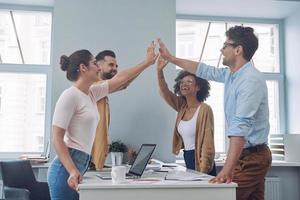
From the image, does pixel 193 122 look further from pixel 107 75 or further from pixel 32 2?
pixel 32 2

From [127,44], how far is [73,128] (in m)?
2.11

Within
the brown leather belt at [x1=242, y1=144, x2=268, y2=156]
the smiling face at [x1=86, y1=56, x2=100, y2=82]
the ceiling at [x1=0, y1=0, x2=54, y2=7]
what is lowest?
the brown leather belt at [x1=242, y1=144, x2=268, y2=156]

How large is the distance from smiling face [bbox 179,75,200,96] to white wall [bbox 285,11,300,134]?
189cm

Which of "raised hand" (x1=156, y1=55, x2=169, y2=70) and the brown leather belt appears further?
"raised hand" (x1=156, y1=55, x2=169, y2=70)

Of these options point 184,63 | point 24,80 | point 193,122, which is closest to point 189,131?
point 193,122

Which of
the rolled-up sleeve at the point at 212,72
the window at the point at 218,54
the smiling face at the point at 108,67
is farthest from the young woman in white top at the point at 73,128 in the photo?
the window at the point at 218,54

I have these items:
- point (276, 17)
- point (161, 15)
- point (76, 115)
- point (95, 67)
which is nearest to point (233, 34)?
point (95, 67)

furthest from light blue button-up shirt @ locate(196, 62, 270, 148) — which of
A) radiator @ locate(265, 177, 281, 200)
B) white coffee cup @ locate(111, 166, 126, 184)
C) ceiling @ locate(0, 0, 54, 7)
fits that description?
ceiling @ locate(0, 0, 54, 7)

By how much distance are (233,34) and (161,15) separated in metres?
1.99

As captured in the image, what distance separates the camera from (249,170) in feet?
5.95

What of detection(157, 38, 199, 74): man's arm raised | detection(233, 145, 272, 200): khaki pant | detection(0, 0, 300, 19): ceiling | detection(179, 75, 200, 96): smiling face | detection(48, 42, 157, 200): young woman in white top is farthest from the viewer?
detection(0, 0, 300, 19): ceiling

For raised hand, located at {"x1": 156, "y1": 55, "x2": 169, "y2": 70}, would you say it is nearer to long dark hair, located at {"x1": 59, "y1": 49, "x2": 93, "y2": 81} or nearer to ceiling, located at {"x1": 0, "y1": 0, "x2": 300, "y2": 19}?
long dark hair, located at {"x1": 59, "y1": 49, "x2": 93, "y2": 81}

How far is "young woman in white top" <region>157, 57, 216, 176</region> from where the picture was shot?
8.27 feet

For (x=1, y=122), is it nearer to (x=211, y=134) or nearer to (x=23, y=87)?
(x=23, y=87)
